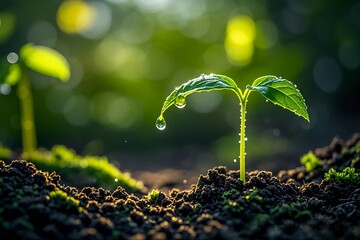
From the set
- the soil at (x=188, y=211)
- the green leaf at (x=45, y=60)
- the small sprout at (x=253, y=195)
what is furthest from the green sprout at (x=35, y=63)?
the small sprout at (x=253, y=195)

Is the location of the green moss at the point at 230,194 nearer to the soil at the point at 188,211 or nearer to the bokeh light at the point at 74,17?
the soil at the point at 188,211

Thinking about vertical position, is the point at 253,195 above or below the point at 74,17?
below

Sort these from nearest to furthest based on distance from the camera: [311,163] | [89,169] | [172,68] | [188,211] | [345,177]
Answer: [188,211], [345,177], [311,163], [89,169], [172,68]

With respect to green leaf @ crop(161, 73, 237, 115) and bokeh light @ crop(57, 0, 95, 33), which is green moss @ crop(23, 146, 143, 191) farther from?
bokeh light @ crop(57, 0, 95, 33)

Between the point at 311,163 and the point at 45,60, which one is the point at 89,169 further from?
the point at 311,163

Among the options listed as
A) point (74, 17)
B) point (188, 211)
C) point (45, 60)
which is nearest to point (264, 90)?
point (188, 211)

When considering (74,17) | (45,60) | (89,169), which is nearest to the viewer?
(89,169)
